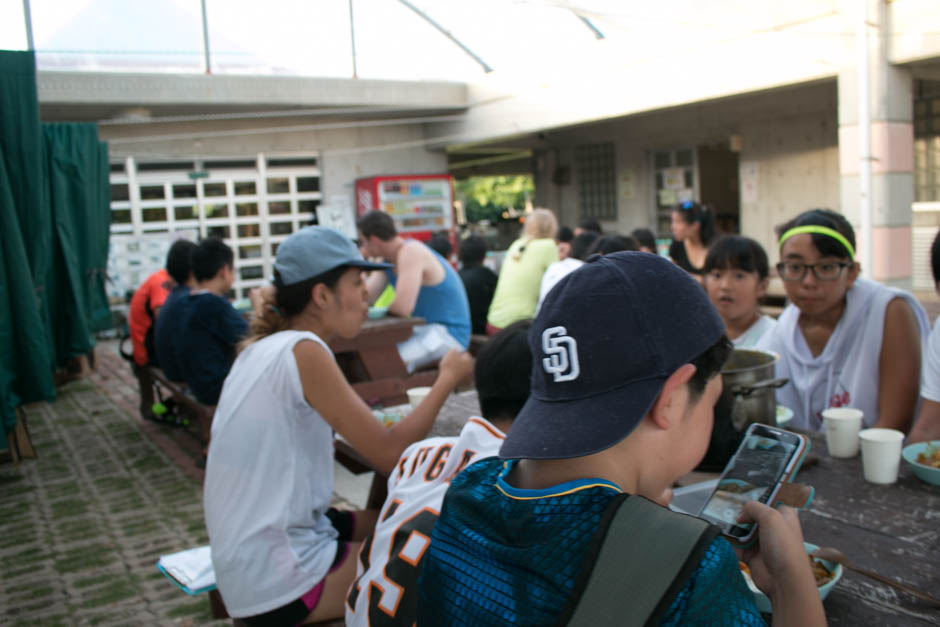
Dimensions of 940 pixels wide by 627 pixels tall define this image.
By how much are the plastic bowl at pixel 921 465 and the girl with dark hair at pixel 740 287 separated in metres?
1.05

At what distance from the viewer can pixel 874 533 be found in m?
1.56

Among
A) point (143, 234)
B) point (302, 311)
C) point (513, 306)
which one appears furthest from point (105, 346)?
point (302, 311)

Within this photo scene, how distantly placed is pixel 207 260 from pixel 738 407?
352 centimetres

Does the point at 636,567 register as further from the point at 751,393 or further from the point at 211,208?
the point at 211,208

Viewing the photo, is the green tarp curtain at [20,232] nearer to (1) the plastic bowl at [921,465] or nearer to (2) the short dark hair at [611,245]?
(2) the short dark hair at [611,245]

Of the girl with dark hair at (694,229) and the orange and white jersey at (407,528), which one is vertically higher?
the girl with dark hair at (694,229)

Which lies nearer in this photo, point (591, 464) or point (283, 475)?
point (591, 464)

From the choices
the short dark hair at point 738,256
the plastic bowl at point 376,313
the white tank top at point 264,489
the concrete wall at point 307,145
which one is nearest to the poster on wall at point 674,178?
the concrete wall at point 307,145

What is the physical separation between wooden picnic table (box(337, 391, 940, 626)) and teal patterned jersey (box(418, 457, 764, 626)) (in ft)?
2.16

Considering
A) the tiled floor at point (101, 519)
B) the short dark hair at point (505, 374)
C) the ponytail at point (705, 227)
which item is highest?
Result: the ponytail at point (705, 227)

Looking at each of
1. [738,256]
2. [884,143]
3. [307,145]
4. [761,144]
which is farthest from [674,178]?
[738,256]

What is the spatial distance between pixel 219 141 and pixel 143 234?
1.85m

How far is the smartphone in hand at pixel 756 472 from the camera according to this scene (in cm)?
134

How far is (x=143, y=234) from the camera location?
10.9 metres
